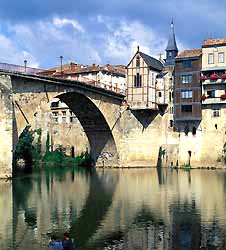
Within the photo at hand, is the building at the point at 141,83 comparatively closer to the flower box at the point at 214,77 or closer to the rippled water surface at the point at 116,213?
the flower box at the point at 214,77

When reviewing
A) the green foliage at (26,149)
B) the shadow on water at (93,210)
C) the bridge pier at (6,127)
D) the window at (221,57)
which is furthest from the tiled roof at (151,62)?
the bridge pier at (6,127)

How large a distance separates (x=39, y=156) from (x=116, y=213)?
49.0 meters

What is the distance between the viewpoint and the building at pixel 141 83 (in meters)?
68.1

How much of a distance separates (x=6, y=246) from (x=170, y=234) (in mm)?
8044

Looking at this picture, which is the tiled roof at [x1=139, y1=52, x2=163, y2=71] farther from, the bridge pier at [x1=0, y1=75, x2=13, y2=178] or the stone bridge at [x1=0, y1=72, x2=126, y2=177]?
the bridge pier at [x1=0, y1=75, x2=13, y2=178]

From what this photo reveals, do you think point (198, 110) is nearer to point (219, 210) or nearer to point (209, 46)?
point (209, 46)

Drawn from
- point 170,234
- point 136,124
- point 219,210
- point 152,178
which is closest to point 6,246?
point 170,234

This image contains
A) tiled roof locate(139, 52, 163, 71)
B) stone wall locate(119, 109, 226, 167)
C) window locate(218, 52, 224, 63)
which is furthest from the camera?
tiled roof locate(139, 52, 163, 71)

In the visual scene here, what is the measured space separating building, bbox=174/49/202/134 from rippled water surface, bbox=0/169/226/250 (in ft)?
54.4

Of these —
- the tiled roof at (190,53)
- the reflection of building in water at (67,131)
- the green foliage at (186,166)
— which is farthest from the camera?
the reflection of building in water at (67,131)

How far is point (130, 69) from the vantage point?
6912 cm

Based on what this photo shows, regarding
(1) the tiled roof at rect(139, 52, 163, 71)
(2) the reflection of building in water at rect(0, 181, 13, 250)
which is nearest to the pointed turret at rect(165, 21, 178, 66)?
(1) the tiled roof at rect(139, 52, 163, 71)

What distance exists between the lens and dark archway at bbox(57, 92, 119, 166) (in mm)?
66375

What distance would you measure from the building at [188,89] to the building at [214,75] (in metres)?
0.91
